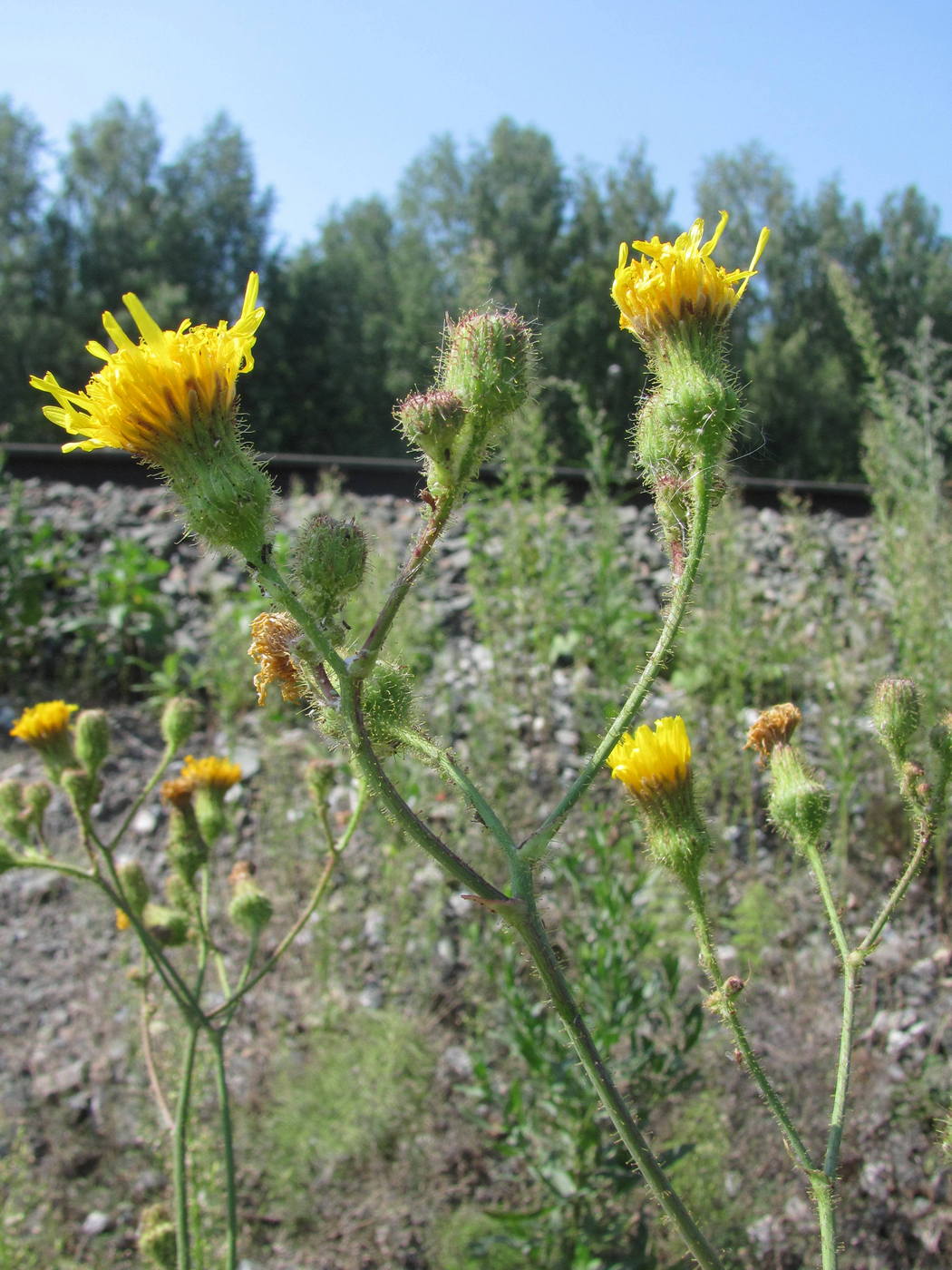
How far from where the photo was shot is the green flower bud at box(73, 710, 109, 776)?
94.7 inches

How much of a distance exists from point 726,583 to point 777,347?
1390 inches

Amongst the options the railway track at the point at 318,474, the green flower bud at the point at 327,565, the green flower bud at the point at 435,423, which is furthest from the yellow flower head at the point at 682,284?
the railway track at the point at 318,474

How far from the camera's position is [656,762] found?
1694 mm

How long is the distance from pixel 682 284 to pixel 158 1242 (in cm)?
224

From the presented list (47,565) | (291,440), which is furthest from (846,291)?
(291,440)

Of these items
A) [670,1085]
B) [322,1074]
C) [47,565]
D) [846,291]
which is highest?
[846,291]

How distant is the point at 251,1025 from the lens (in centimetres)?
432

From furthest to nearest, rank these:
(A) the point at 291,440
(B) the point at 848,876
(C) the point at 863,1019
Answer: (A) the point at 291,440, (B) the point at 848,876, (C) the point at 863,1019

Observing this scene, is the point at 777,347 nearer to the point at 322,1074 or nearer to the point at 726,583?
the point at 726,583

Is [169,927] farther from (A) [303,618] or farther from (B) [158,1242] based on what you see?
(A) [303,618]

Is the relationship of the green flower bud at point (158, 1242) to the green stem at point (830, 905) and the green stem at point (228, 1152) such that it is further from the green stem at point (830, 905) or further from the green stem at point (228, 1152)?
the green stem at point (830, 905)

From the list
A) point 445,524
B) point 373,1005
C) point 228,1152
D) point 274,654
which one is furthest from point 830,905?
point 373,1005

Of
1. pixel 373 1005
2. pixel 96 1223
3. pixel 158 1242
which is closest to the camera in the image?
Result: pixel 158 1242

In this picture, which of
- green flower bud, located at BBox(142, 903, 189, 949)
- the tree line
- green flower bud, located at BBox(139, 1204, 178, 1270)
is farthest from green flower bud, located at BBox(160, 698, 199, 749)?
the tree line
